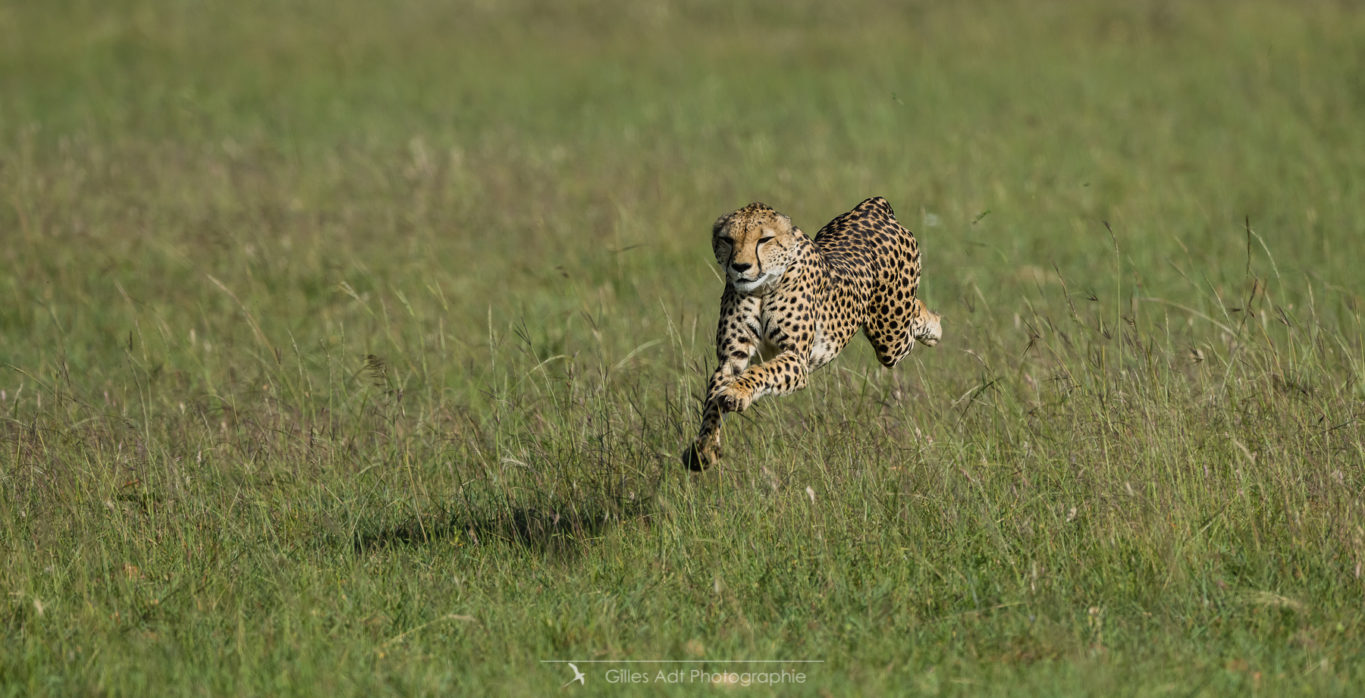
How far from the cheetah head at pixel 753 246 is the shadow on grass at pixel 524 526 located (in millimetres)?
1707

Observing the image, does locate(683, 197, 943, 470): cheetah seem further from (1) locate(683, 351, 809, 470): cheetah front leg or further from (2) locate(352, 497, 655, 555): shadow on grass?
(2) locate(352, 497, 655, 555): shadow on grass

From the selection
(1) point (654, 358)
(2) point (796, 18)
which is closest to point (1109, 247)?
(1) point (654, 358)

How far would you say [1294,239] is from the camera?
1109cm

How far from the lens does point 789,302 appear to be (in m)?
Result: 4.61

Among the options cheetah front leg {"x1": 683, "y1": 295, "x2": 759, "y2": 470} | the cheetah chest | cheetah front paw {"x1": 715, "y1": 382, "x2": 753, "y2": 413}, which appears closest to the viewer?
cheetah front paw {"x1": 715, "y1": 382, "x2": 753, "y2": 413}

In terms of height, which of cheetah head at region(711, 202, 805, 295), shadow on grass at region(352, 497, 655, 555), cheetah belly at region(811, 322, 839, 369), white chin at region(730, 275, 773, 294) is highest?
cheetah head at region(711, 202, 805, 295)

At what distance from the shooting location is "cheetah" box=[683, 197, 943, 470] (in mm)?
4406

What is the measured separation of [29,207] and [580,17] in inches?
439

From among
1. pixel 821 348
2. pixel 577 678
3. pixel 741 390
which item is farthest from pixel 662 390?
pixel 741 390

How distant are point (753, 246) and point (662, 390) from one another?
3.38m

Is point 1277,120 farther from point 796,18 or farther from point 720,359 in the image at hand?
point 720,359

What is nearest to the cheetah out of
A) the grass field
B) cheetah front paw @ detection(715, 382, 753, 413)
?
cheetah front paw @ detection(715, 382, 753, 413)

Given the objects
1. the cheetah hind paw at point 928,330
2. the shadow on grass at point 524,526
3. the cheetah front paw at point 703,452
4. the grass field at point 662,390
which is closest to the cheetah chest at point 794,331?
→ the cheetah front paw at point 703,452

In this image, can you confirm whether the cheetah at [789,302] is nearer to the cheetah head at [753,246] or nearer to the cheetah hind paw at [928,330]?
the cheetah head at [753,246]
